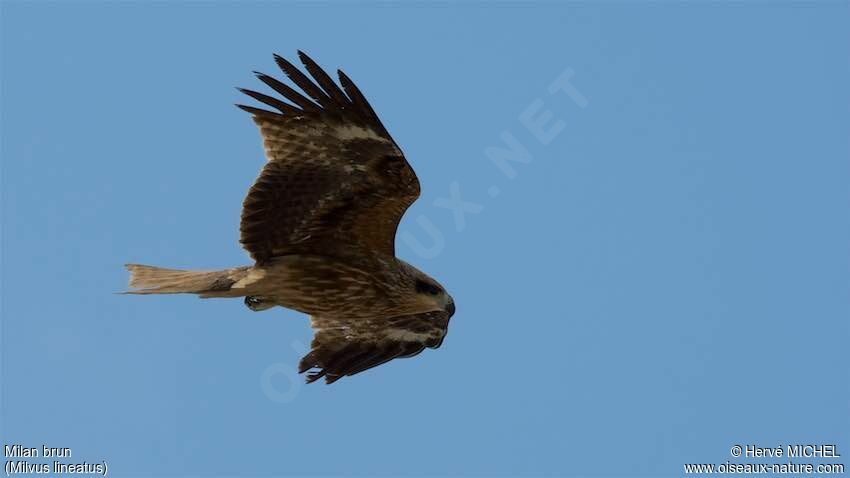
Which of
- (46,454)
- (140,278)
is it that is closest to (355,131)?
(140,278)

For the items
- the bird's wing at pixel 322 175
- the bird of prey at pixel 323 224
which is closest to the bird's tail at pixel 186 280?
the bird of prey at pixel 323 224

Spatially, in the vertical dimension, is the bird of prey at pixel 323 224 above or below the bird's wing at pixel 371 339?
above

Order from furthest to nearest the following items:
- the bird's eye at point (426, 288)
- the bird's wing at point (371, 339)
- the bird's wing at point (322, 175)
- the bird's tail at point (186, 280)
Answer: the bird's wing at point (371, 339) < the bird's eye at point (426, 288) < the bird's tail at point (186, 280) < the bird's wing at point (322, 175)

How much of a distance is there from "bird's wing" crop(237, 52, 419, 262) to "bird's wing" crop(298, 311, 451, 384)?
1.29 metres

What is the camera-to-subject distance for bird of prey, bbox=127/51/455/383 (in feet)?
Answer: 37.1

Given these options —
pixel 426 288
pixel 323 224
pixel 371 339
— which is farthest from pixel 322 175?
pixel 371 339

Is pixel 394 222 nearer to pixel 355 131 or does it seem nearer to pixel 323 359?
pixel 355 131

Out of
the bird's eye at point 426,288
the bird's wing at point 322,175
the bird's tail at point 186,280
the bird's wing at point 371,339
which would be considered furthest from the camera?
the bird's wing at point 371,339

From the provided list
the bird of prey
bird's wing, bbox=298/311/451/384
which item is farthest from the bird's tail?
bird's wing, bbox=298/311/451/384

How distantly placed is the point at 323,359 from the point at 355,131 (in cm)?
265

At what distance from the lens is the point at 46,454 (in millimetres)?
12547

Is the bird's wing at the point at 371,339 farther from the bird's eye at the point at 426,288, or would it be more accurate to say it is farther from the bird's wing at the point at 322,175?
the bird's wing at the point at 322,175

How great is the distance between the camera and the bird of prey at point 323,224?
11.3 meters

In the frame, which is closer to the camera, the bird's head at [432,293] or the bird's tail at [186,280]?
the bird's tail at [186,280]
